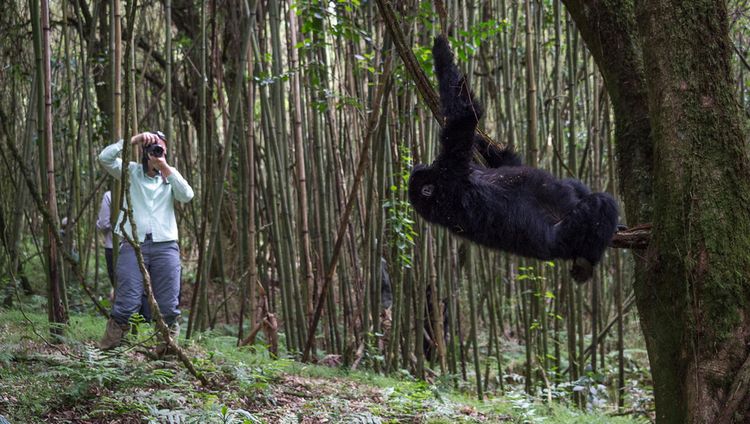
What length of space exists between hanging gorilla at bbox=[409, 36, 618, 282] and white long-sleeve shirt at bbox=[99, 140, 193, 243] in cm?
185

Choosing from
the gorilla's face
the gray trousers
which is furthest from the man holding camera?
the gorilla's face

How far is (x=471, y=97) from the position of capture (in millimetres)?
3373

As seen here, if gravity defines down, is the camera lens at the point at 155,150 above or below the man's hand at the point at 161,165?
above

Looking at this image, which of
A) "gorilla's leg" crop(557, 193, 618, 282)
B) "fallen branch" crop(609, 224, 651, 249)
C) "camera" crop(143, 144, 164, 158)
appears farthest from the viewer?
"camera" crop(143, 144, 164, 158)

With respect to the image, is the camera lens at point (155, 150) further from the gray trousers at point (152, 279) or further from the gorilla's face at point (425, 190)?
the gorilla's face at point (425, 190)

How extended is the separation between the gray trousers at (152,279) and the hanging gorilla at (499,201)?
193 cm

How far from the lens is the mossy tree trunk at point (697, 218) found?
2.02m

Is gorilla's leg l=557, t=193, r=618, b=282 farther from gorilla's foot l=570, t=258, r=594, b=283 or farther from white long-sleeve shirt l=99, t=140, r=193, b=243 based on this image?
white long-sleeve shirt l=99, t=140, r=193, b=243

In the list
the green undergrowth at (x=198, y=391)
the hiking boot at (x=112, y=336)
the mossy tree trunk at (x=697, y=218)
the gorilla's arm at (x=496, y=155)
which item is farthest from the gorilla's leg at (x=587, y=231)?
the hiking boot at (x=112, y=336)

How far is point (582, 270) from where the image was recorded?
343 centimetres

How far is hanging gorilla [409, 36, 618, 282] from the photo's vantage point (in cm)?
332

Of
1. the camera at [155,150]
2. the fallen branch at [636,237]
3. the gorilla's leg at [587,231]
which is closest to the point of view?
the fallen branch at [636,237]

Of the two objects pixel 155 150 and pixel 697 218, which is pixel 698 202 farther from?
pixel 155 150

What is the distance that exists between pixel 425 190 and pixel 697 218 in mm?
1834
